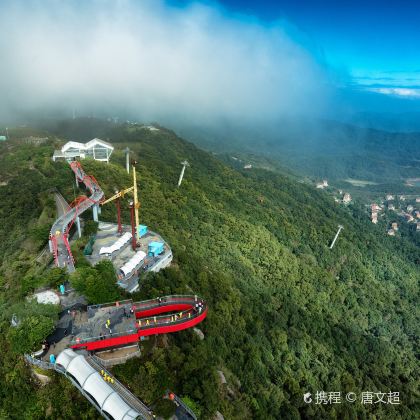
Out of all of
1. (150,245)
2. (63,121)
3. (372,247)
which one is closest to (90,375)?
(150,245)

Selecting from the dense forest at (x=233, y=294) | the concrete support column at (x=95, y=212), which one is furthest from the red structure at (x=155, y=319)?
the concrete support column at (x=95, y=212)

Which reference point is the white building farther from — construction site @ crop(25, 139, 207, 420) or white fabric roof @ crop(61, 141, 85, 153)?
construction site @ crop(25, 139, 207, 420)

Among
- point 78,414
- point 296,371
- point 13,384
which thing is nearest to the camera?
point 78,414

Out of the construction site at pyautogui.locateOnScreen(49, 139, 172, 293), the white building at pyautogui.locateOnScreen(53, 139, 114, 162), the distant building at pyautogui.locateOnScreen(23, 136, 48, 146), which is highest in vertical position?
the white building at pyautogui.locateOnScreen(53, 139, 114, 162)

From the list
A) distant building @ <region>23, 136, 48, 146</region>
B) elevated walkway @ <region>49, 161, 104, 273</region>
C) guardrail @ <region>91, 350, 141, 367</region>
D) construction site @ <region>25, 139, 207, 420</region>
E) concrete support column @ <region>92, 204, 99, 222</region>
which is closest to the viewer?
construction site @ <region>25, 139, 207, 420</region>

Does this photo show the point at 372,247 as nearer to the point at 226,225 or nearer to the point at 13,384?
the point at 226,225

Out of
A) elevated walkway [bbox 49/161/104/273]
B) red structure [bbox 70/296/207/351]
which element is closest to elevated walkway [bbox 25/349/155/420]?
red structure [bbox 70/296/207/351]
